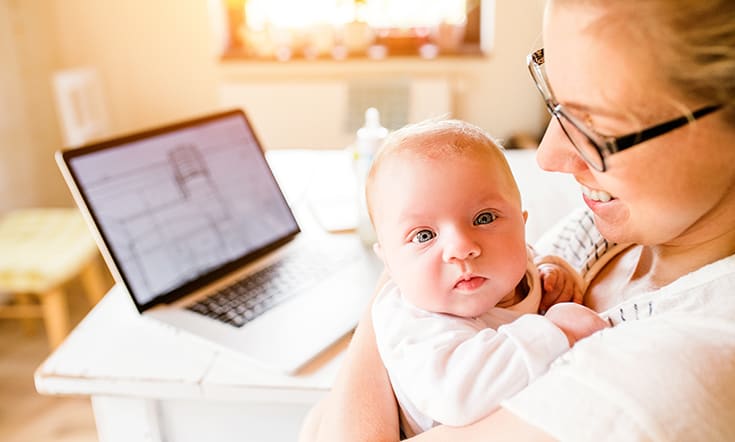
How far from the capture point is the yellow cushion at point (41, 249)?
7.36 feet

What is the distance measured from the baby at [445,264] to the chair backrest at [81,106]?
7.21 ft

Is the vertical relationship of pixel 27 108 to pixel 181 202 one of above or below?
below

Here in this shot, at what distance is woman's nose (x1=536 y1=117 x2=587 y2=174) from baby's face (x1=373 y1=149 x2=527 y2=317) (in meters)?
0.10

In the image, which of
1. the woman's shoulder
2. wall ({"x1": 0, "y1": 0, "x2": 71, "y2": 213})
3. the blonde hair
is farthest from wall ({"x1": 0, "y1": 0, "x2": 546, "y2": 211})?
the blonde hair

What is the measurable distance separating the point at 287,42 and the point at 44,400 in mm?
1935

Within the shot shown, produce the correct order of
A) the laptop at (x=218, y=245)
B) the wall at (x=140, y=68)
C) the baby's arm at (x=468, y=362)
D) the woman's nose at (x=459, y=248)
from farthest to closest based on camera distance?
1. the wall at (x=140, y=68)
2. the laptop at (x=218, y=245)
3. the woman's nose at (x=459, y=248)
4. the baby's arm at (x=468, y=362)

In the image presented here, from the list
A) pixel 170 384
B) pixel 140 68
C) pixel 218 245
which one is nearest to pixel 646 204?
pixel 170 384

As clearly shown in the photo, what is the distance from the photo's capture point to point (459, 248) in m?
0.83

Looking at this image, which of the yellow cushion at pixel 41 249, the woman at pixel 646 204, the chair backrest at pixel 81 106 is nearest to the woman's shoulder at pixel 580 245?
Result: the woman at pixel 646 204

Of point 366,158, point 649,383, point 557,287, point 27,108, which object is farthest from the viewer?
point 27,108

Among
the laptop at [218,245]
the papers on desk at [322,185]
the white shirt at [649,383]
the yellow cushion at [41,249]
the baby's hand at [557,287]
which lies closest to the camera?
the white shirt at [649,383]

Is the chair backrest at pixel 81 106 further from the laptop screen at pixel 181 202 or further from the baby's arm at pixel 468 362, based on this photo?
the baby's arm at pixel 468 362

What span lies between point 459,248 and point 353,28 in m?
2.59

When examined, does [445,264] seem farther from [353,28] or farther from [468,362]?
[353,28]
